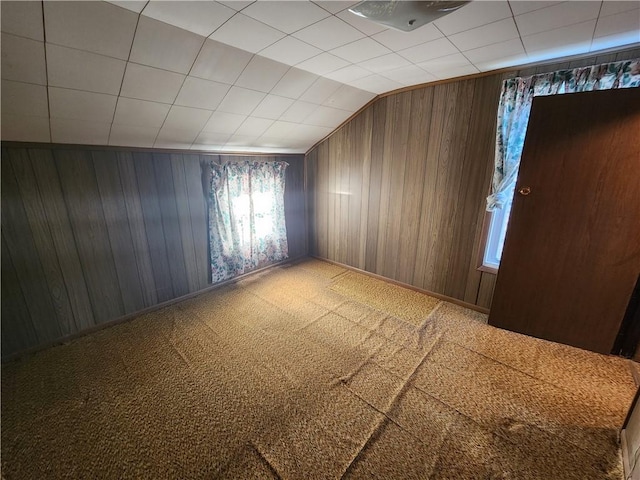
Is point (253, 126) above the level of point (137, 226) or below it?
above

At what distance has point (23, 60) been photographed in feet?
4.14

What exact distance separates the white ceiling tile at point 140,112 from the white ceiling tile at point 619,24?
260 cm

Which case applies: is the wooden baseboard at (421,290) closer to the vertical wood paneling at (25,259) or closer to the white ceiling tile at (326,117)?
the white ceiling tile at (326,117)

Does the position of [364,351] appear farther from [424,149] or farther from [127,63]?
[127,63]

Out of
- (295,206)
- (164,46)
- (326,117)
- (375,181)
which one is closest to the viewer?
(164,46)

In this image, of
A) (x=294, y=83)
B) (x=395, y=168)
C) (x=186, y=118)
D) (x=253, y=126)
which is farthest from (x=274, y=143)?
(x=395, y=168)

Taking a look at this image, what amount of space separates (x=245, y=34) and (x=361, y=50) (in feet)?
2.36

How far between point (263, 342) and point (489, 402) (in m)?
1.56

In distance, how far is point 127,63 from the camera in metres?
1.46

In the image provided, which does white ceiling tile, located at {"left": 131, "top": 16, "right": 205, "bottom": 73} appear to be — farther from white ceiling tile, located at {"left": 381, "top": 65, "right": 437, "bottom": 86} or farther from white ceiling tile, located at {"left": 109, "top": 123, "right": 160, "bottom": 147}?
white ceiling tile, located at {"left": 381, "top": 65, "right": 437, "bottom": 86}

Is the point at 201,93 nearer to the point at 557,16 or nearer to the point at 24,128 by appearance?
the point at 24,128

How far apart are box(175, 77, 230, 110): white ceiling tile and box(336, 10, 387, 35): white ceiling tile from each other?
3.14ft

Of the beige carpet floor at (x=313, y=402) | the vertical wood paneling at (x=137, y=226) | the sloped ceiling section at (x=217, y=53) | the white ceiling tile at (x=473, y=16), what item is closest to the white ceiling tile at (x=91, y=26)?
the sloped ceiling section at (x=217, y=53)

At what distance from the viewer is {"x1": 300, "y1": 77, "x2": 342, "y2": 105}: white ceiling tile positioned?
7.43ft
